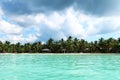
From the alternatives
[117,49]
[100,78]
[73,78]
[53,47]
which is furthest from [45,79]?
[53,47]

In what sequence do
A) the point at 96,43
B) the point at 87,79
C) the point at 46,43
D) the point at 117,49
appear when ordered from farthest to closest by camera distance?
the point at 46,43, the point at 96,43, the point at 117,49, the point at 87,79

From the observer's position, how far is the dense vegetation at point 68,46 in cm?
6612

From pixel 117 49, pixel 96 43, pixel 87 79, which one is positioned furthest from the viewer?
pixel 96 43

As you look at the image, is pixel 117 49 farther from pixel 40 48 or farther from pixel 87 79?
pixel 87 79

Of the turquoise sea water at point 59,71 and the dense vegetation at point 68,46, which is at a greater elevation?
the dense vegetation at point 68,46

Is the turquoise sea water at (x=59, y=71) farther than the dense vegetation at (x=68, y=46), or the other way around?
the dense vegetation at (x=68, y=46)

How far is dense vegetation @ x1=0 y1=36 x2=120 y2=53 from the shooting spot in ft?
217

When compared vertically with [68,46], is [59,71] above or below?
below

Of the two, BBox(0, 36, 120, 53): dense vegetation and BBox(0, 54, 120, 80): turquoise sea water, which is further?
BBox(0, 36, 120, 53): dense vegetation

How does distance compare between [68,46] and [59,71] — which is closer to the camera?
[59,71]

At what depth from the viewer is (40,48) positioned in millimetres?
75250

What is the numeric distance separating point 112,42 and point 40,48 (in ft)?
75.7

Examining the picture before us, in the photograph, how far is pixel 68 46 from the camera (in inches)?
2712

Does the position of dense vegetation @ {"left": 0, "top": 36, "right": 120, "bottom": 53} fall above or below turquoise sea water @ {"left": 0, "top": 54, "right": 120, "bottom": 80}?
above
